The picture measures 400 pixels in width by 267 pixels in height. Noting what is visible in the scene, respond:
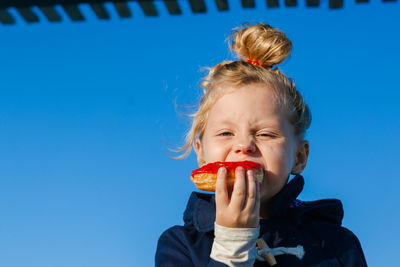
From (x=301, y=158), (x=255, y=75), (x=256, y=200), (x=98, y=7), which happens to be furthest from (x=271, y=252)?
(x=98, y=7)

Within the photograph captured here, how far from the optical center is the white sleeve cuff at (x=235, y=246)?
3.22 metres

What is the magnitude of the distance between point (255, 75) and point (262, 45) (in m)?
0.40

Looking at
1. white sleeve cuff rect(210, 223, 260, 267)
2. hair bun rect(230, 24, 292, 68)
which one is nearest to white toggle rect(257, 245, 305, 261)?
white sleeve cuff rect(210, 223, 260, 267)

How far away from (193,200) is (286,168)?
0.65 m

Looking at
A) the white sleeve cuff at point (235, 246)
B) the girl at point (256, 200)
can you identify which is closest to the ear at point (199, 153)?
the girl at point (256, 200)

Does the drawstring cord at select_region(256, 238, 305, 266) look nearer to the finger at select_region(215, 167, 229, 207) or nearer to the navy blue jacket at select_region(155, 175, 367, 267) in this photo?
the navy blue jacket at select_region(155, 175, 367, 267)

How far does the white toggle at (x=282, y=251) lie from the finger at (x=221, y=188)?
0.41 metres

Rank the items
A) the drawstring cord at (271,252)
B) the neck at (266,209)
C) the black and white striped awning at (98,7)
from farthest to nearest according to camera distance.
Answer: the black and white striped awning at (98,7) → the neck at (266,209) → the drawstring cord at (271,252)

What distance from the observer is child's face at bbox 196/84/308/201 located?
3.70 metres

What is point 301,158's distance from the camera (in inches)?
167

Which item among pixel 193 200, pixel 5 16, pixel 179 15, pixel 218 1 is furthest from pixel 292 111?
pixel 5 16

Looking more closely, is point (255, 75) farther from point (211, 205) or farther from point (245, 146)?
point (211, 205)

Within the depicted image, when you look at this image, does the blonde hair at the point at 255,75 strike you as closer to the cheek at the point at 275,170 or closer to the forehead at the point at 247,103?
the forehead at the point at 247,103

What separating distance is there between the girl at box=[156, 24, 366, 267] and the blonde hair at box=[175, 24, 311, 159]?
1cm
